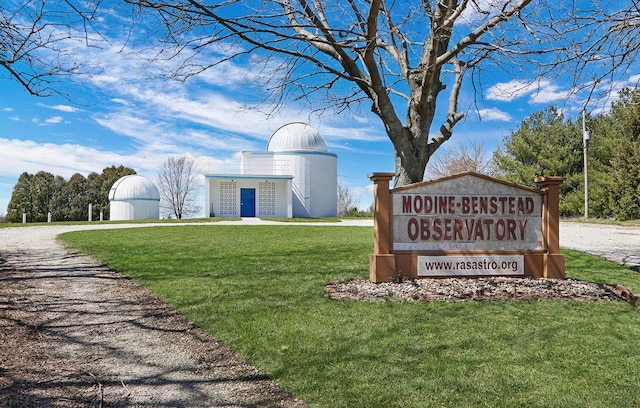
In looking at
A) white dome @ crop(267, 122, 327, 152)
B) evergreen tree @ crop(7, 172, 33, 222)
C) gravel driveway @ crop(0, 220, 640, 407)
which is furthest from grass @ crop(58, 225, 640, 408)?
evergreen tree @ crop(7, 172, 33, 222)

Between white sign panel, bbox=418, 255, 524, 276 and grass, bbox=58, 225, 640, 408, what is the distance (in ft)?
3.68

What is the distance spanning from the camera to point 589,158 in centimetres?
3400

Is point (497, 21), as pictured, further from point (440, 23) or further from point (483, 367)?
point (483, 367)

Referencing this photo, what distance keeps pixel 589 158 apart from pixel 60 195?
1958 inches

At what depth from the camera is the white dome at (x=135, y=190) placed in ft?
115

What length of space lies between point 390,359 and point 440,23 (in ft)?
15.4

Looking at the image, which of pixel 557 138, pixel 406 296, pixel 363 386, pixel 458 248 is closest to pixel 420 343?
pixel 363 386

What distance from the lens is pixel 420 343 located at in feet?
12.3

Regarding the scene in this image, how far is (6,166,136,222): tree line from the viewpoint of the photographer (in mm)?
44062

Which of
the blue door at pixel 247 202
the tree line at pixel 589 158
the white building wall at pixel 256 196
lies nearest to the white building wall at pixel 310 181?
the white building wall at pixel 256 196

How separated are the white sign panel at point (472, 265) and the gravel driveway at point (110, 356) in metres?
3.29

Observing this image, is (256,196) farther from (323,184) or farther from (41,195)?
(41,195)

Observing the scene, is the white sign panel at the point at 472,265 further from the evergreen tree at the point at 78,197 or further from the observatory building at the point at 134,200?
the evergreen tree at the point at 78,197

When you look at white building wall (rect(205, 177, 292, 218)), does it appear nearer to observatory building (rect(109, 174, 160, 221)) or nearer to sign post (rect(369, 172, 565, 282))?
observatory building (rect(109, 174, 160, 221))
